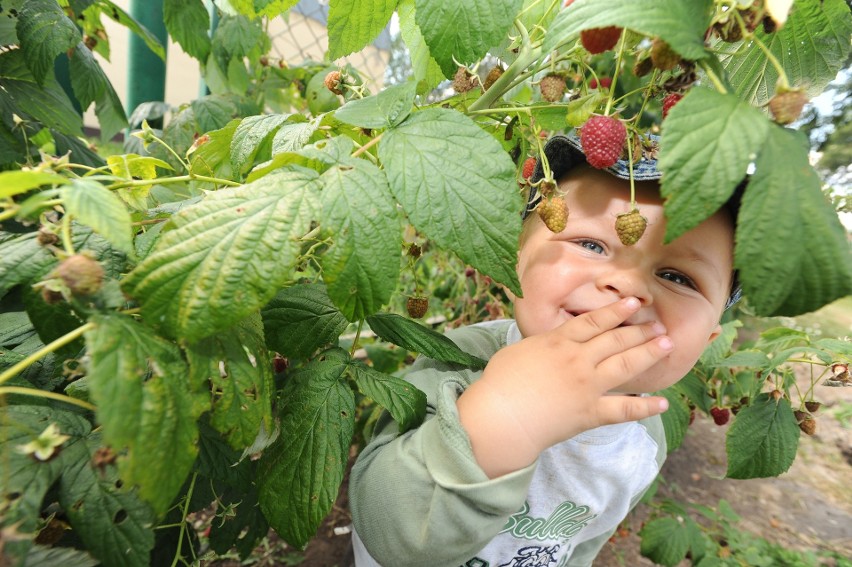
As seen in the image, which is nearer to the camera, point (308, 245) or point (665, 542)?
point (308, 245)

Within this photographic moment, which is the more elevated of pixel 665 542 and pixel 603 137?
pixel 603 137

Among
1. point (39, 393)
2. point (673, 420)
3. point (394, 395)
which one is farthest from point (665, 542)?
point (39, 393)

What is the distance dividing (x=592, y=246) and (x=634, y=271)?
69 mm

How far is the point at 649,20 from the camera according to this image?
358 millimetres

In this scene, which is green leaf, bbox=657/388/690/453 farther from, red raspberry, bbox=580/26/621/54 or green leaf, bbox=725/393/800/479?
red raspberry, bbox=580/26/621/54

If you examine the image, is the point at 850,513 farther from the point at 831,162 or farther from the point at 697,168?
the point at 697,168

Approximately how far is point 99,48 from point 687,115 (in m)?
1.49

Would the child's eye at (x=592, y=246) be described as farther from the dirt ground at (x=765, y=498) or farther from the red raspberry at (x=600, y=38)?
the dirt ground at (x=765, y=498)

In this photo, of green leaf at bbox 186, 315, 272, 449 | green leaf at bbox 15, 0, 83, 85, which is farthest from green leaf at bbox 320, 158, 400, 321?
green leaf at bbox 15, 0, 83, 85

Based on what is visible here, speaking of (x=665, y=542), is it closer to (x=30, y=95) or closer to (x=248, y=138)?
(x=248, y=138)

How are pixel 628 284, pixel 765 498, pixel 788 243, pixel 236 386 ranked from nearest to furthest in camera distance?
pixel 788 243, pixel 236 386, pixel 628 284, pixel 765 498

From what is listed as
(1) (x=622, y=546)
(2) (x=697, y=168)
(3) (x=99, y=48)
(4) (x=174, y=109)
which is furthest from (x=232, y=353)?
(1) (x=622, y=546)

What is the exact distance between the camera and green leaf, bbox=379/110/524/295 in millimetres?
444

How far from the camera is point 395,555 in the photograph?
568 millimetres
